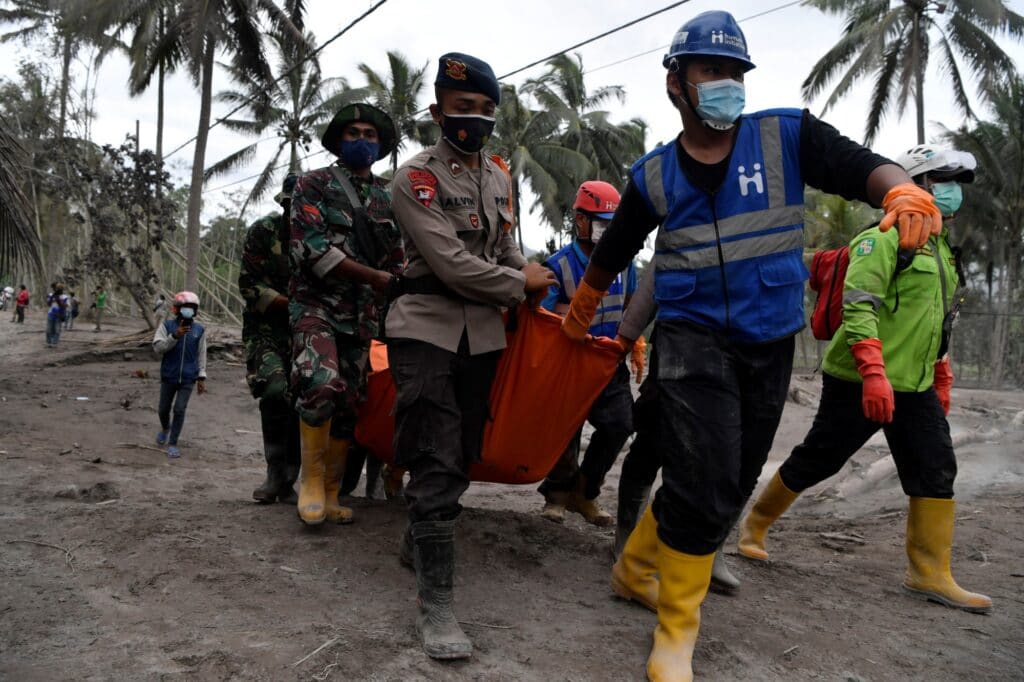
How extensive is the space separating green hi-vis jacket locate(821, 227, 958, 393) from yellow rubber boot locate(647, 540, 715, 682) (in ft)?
4.91

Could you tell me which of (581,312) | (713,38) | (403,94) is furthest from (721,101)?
(403,94)

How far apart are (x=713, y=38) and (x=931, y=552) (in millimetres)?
2535

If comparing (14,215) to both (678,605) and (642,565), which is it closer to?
(642,565)

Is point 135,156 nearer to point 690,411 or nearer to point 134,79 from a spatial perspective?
point 134,79

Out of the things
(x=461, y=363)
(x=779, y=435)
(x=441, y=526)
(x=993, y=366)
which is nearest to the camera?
(x=441, y=526)

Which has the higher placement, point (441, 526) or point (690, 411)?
point (690, 411)

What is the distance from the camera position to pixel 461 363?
2984mm

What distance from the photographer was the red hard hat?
4414 millimetres

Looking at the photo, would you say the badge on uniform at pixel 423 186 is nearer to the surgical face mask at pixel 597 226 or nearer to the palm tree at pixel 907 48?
the surgical face mask at pixel 597 226

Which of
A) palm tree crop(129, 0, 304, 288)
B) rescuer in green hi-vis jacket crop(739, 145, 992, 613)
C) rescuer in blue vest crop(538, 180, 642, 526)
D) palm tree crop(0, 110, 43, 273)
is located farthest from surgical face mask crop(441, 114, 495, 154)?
palm tree crop(129, 0, 304, 288)

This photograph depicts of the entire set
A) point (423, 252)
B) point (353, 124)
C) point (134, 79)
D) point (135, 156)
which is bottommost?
point (423, 252)

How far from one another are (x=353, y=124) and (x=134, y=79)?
2178 centimetres

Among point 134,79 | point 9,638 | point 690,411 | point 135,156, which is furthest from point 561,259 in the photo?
point 134,79

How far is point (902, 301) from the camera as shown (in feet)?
12.0
